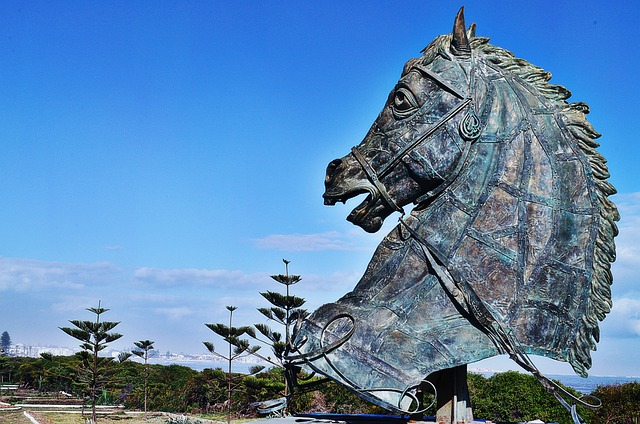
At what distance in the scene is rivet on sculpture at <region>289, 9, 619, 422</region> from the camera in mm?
3662

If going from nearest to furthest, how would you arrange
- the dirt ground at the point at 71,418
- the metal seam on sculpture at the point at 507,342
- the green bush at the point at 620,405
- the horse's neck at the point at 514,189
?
the metal seam on sculpture at the point at 507,342 < the horse's neck at the point at 514,189 < the green bush at the point at 620,405 < the dirt ground at the point at 71,418

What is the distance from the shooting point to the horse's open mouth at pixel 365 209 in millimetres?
3951

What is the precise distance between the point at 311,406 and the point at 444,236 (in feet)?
48.6

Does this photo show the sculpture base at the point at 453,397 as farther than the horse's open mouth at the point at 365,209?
Yes

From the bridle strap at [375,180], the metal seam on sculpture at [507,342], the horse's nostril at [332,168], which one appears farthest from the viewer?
the horse's nostril at [332,168]

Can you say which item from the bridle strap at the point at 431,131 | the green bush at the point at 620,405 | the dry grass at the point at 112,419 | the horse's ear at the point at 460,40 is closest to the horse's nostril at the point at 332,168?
the bridle strap at the point at 431,131

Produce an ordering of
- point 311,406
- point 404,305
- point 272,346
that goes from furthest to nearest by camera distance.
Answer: point 311,406
point 272,346
point 404,305

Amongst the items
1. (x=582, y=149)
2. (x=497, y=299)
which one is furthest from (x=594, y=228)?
(x=497, y=299)

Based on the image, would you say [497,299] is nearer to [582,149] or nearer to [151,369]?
[582,149]

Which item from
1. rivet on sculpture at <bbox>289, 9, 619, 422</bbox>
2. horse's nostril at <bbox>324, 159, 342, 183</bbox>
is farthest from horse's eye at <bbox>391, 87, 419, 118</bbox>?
horse's nostril at <bbox>324, 159, 342, 183</bbox>

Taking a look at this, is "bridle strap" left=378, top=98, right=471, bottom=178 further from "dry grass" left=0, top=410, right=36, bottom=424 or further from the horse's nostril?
"dry grass" left=0, top=410, right=36, bottom=424

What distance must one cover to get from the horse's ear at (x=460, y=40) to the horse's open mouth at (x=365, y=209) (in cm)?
93

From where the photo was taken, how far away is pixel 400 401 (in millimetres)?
3535

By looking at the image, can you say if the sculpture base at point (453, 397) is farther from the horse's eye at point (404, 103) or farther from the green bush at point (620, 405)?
the green bush at point (620, 405)
